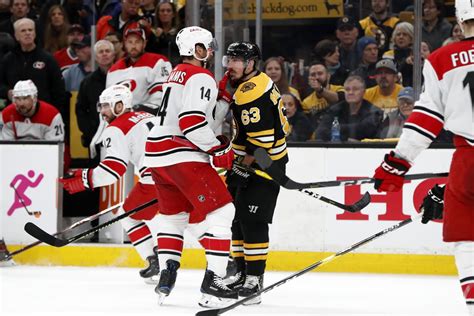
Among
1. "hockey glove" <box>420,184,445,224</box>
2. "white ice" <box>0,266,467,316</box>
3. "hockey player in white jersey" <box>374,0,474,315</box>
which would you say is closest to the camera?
"hockey player in white jersey" <box>374,0,474,315</box>

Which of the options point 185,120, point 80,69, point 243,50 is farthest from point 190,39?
point 80,69

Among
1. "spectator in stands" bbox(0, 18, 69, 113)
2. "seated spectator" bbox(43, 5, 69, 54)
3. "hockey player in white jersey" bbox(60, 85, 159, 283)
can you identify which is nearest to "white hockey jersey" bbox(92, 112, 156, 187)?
"hockey player in white jersey" bbox(60, 85, 159, 283)

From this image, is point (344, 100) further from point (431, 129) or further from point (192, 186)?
point (431, 129)

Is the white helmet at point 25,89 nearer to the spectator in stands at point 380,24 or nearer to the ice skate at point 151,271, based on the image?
the ice skate at point 151,271

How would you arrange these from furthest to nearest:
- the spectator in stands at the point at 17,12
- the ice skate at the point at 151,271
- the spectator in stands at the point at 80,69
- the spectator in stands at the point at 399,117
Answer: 1. the spectator in stands at the point at 17,12
2. the spectator in stands at the point at 80,69
3. the spectator in stands at the point at 399,117
4. the ice skate at the point at 151,271

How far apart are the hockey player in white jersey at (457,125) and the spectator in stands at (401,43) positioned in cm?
314

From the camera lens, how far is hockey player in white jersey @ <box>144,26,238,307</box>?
525cm

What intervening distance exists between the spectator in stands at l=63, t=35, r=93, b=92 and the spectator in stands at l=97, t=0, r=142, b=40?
0.13 m

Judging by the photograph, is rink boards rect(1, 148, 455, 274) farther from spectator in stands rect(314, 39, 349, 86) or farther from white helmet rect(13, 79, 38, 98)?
white helmet rect(13, 79, 38, 98)

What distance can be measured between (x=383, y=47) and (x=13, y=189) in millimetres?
2526

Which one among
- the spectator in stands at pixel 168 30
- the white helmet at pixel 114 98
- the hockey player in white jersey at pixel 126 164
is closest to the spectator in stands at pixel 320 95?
the spectator in stands at pixel 168 30

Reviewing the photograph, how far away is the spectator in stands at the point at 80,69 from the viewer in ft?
27.2

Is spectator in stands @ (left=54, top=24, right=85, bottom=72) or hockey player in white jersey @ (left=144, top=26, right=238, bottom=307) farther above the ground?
spectator in stands @ (left=54, top=24, right=85, bottom=72)

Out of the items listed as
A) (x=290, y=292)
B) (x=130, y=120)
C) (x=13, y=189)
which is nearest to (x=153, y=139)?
(x=130, y=120)
